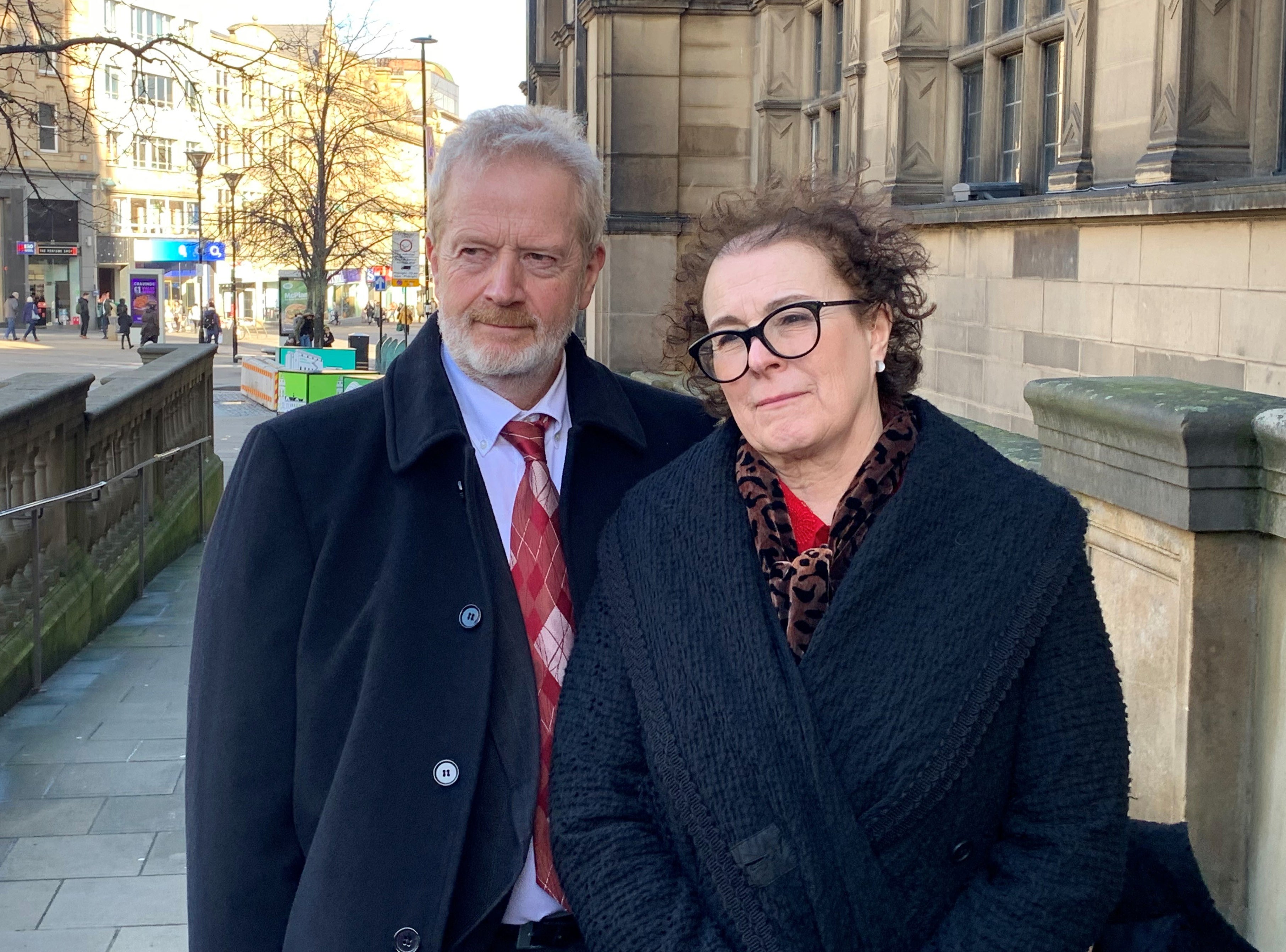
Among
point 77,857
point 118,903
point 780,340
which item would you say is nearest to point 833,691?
point 780,340

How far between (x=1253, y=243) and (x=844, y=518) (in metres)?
4.78

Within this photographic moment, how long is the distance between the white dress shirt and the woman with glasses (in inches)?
12.4

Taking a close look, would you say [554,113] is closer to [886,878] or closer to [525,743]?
[525,743]

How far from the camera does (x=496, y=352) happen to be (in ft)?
8.59

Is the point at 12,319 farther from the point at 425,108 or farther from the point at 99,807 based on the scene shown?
the point at 99,807

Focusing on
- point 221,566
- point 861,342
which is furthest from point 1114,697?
point 221,566

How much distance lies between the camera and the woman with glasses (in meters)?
2.12

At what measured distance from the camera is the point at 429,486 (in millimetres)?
2527

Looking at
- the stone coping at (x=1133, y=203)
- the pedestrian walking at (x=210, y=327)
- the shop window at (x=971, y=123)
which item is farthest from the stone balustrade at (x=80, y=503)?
the pedestrian walking at (x=210, y=327)

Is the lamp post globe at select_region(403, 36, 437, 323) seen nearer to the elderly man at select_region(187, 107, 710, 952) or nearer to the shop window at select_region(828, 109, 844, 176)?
the shop window at select_region(828, 109, 844, 176)

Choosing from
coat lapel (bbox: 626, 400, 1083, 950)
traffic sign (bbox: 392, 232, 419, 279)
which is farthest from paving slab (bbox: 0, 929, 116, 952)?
traffic sign (bbox: 392, 232, 419, 279)

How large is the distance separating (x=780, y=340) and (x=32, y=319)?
52.5 metres

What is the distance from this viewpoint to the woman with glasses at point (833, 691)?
2.12 meters

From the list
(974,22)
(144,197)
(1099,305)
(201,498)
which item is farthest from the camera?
(144,197)
